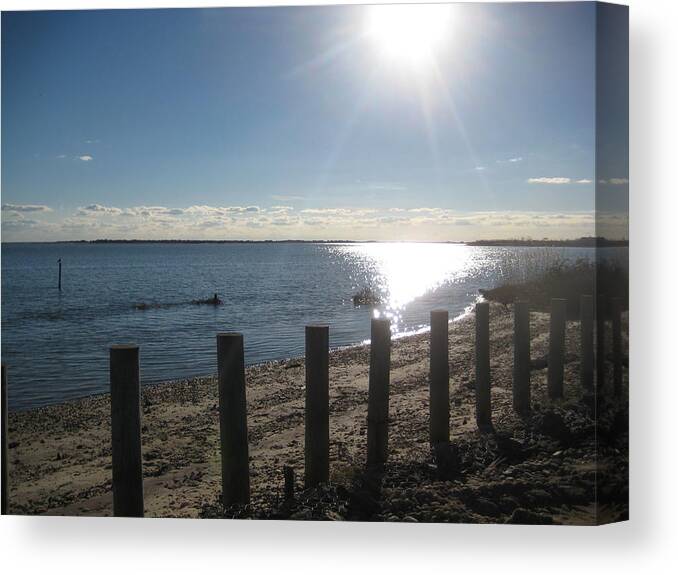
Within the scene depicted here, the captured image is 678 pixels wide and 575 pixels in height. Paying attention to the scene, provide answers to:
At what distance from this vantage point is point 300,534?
453 cm

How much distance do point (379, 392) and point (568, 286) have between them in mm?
1606

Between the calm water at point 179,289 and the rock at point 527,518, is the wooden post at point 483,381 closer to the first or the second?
the calm water at point 179,289

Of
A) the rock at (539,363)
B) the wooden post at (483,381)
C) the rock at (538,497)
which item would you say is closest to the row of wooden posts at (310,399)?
the wooden post at (483,381)

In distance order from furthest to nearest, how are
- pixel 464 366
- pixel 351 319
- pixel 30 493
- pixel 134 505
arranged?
pixel 351 319
pixel 464 366
pixel 30 493
pixel 134 505

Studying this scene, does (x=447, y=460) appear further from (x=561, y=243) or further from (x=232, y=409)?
(x=561, y=243)

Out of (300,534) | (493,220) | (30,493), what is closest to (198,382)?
(30,493)

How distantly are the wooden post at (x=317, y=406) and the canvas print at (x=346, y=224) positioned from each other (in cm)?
2

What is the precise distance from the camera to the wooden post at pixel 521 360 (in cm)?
512

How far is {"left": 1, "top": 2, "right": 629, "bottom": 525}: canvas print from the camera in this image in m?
4.38

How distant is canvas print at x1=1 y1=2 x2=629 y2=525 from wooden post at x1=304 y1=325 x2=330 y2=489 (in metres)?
0.02

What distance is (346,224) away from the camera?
5066 mm

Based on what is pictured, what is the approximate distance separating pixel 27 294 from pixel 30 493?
1.44 m

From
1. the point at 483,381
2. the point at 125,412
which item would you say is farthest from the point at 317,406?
the point at 483,381

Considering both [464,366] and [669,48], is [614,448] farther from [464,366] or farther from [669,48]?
[669,48]
